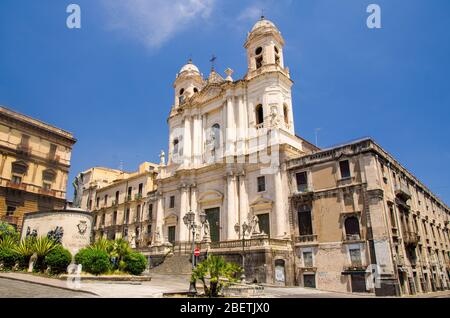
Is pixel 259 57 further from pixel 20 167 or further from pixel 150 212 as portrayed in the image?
pixel 20 167

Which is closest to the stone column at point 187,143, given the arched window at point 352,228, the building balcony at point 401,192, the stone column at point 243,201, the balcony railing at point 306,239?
the stone column at point 243,201

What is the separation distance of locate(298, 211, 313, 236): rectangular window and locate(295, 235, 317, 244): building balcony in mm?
295

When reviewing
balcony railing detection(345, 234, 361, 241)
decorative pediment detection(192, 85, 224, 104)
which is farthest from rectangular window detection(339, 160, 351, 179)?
decorative pediment detection(192, 85, 224, 104)

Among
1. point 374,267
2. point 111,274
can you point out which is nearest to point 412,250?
point 374,267

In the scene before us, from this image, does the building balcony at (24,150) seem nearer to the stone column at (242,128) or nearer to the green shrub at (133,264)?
the stone column at (242,128)

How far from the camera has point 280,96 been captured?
3053cm

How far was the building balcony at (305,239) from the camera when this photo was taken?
23669 mm

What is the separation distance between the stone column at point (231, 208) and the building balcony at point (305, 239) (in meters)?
5.85

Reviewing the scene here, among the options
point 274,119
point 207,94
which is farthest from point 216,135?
point 274,119

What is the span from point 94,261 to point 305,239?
47.6 ft

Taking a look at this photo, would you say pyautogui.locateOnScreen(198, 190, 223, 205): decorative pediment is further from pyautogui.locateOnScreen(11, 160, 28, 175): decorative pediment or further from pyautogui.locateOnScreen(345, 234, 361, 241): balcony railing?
pyautogui.locateOnScreen(11, 160, 28, 175): decorative pediment

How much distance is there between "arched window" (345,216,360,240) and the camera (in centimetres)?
2183

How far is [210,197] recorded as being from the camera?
31.8 m
